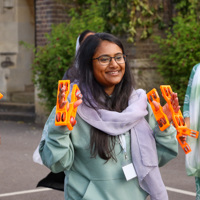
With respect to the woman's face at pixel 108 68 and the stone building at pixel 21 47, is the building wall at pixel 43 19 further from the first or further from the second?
the woman's face at pixel 108 68

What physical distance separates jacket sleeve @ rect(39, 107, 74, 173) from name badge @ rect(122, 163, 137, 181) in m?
0.28

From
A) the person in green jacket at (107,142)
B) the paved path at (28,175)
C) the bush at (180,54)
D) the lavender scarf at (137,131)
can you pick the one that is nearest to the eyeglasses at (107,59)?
the person in green jacket at (107,142)

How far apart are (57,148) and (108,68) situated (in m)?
0.53

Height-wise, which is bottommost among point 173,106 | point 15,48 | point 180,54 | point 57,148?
point 15,48

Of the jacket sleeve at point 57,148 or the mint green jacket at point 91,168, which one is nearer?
the jacket sleeve at point 57,148

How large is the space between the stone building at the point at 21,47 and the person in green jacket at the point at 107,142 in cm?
936

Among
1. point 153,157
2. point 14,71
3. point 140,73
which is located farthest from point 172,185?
point 14,71

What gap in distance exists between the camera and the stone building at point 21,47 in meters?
12.8

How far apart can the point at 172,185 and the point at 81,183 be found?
3.99 m

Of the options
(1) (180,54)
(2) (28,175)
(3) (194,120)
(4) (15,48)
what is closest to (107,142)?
(3) (194,120)

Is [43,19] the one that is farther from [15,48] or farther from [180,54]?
[180,54]

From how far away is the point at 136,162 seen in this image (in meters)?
2.89

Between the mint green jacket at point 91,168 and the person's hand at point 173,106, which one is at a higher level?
the person's hand at point 173,106

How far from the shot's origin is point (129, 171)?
9.36ft
